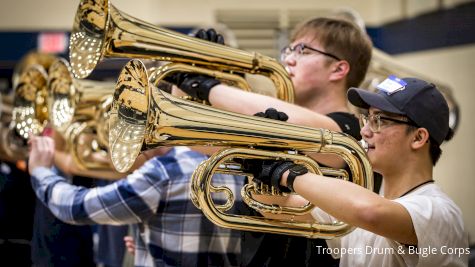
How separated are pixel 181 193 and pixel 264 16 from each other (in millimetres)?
6819

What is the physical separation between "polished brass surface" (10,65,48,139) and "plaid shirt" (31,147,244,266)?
936 mm

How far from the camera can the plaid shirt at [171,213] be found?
2834 mm

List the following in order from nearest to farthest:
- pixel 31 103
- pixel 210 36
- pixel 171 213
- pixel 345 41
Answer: pixel 210 36
pixel 171 213
pixel 345 41
pixel 31 103

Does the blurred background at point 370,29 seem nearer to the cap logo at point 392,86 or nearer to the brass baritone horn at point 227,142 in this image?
the cap logo at point 392,86

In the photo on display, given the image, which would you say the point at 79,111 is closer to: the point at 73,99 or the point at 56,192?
the point at 73,99

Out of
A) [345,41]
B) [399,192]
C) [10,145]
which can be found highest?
[345,41]

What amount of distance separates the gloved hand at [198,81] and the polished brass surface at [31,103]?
1224 mm

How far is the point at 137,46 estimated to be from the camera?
101 inches

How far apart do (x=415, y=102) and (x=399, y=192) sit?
0.28 meters

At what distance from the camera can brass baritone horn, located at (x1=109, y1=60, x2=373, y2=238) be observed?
212 centimetres

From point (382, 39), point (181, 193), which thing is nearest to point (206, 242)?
point (181, 193)

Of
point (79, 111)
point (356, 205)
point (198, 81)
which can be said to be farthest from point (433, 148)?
→ point (79, 111)

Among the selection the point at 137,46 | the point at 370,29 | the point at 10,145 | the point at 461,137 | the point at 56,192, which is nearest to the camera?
the point at 137,46

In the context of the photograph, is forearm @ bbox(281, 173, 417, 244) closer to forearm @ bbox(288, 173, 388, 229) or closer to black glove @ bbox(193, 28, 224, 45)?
forearm @ bbox(288, 173, 388, 229)
